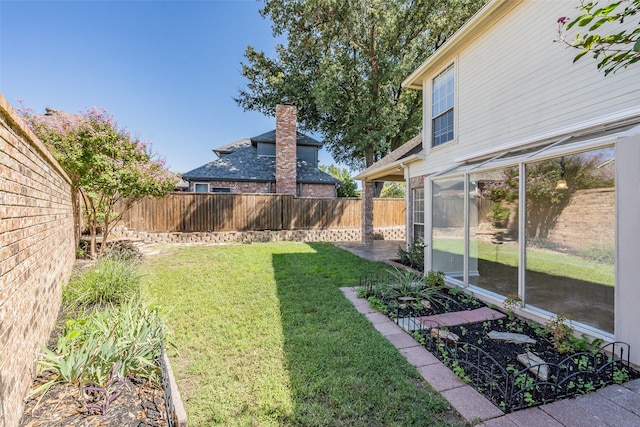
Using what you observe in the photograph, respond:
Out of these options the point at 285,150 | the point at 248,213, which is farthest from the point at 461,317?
the point at 285,150

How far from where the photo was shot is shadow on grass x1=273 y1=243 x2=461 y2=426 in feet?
7.87

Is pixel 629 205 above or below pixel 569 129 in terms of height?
below

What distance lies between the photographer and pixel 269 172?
1712 cm

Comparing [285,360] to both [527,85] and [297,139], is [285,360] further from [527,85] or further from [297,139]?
[297,139]

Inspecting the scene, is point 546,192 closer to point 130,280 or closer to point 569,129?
point 569,129

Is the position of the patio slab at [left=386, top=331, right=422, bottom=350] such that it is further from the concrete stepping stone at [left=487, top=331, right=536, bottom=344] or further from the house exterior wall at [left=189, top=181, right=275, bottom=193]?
the house exterior wall at [left=189, top=181, right=275, bottom=193]

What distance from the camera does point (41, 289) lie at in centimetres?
307

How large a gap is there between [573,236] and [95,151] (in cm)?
1022

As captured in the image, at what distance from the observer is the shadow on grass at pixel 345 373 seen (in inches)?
94.4

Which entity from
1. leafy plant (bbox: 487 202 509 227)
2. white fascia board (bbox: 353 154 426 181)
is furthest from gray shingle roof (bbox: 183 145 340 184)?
leafy plant (bbox: 487 202 509 227)

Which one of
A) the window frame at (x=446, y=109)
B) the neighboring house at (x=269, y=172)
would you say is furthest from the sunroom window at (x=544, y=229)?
the neighboring house at (x=269, y=172)

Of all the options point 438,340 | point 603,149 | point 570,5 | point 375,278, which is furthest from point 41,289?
point 570,5

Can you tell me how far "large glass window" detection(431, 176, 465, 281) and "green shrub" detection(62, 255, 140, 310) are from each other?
18.5 feet

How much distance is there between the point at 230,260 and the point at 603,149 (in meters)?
8.31
